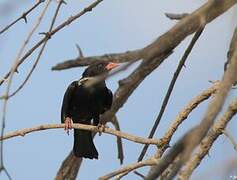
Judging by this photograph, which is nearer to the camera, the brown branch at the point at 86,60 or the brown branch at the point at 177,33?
the brown branch at the point at 177,33

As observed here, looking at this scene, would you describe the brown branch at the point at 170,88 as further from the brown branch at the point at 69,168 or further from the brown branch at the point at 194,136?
the brown branch at the point at 194,136

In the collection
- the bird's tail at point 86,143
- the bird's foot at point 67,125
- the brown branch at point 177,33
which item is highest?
the bird's tail at point 86,143

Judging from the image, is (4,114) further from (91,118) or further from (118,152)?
(91,118)

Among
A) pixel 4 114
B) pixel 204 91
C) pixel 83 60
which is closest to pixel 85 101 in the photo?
pixel 204 91

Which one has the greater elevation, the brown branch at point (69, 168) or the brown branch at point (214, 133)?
the brown branch at point (69, 168)

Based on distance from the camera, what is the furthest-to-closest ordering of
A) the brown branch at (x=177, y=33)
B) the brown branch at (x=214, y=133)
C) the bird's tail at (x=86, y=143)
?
the bird's tail at (x=86, y=143) → the brown branch at (x=214, y=133) → the brown branch at (x=177, y=33)

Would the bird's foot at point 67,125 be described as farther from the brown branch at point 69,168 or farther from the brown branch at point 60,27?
the brown branch at point 60,27

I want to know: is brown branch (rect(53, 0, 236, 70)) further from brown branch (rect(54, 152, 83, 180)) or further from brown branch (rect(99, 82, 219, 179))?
brown branch (rect(54, 152, 83, 180))

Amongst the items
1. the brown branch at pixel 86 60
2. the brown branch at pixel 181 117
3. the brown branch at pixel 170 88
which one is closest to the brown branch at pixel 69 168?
the brown branch at pixel 170 88

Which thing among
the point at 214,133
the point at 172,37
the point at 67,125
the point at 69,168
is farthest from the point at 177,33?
the point at 67,125

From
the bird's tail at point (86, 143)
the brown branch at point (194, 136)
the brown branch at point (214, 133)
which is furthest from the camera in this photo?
the bird's tail at point (86, 143)

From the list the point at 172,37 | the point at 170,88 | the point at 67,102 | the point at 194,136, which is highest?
the point at 67,102

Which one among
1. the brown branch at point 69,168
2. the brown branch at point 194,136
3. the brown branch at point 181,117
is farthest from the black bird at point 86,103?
the brown branch at point 194,136

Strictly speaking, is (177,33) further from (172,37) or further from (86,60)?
(86,60)
